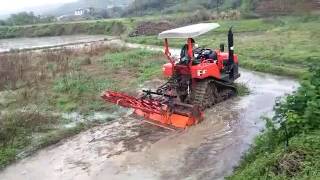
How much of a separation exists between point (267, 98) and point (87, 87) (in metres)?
6.08

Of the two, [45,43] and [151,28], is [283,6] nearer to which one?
[151,28]

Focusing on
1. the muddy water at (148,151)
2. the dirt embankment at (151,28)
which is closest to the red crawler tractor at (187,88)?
the muddy water at (148,151)

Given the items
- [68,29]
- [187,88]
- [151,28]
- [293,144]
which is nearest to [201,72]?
[187,88]

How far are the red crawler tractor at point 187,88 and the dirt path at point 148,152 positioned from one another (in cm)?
32

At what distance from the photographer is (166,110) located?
37.2ft

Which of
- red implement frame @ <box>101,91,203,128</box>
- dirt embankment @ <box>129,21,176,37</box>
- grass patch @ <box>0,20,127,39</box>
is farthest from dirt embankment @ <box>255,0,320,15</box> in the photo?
red implement frame @ <box>101,91,203,128</box>

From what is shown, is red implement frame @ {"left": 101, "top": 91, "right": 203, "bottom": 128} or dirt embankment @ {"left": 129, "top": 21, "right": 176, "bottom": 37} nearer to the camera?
red implement frame @ {"left": 101, "top": 91, "right": 203, "bottom": 128}

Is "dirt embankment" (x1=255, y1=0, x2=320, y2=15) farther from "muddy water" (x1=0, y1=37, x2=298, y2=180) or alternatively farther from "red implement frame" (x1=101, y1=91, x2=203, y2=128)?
"red implement frame" (x1=101, y1=91, x2=203, y2=128)

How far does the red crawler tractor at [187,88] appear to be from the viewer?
37.2ft

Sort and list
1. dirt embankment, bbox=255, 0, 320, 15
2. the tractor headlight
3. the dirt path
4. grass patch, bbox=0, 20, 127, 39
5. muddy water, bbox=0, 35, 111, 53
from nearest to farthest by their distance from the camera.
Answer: the dirt path → the tractor headlight → dirt embankment, bbox=255, 0, 320, 15 → muddy water, bbox=0, 35, 111, 53 → grass patch, bbox=0, 20, 127, 39

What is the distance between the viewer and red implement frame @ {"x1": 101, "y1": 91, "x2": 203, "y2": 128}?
11.3m

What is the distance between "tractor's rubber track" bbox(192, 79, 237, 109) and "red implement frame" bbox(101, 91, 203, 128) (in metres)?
0.93

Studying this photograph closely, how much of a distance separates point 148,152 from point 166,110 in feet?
4.63

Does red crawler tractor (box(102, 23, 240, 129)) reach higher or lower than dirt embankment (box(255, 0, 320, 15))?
lower
